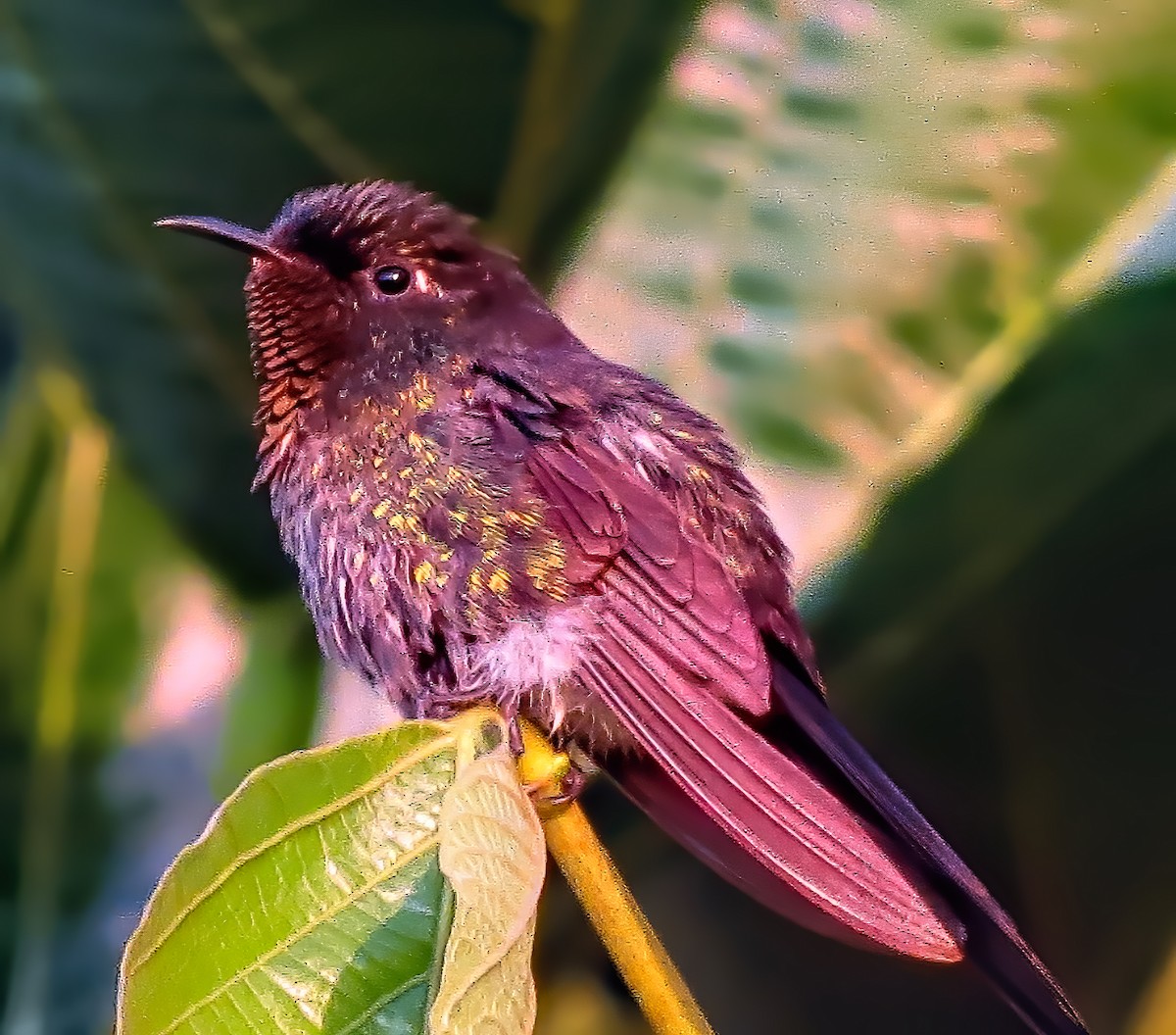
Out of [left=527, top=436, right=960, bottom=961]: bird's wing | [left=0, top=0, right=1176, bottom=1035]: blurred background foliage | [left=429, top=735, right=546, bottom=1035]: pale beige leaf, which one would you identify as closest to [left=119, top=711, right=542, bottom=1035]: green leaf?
[left=429, top=735, right=546, bottom=1035]: pale beige leaf

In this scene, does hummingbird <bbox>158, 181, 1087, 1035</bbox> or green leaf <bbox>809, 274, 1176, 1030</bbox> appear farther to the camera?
green leaf <bbox>809, 274, 1176, 1030</bbox>

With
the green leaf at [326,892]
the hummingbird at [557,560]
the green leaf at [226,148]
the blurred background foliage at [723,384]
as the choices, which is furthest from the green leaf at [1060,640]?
the green leaf at [326,892]

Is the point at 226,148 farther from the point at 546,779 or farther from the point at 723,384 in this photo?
the point at 546,779

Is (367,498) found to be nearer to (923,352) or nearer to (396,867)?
(396,867)

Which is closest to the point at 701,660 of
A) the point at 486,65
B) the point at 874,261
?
the point at 874,261

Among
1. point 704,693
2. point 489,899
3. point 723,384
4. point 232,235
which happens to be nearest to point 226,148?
point 232,235

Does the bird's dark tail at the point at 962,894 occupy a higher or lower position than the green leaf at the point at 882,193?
lower

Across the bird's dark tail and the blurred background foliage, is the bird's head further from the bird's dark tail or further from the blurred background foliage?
the bird's dark tail

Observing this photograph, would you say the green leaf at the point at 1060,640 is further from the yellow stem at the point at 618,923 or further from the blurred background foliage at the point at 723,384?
the yellow stem at the point at 618,923
